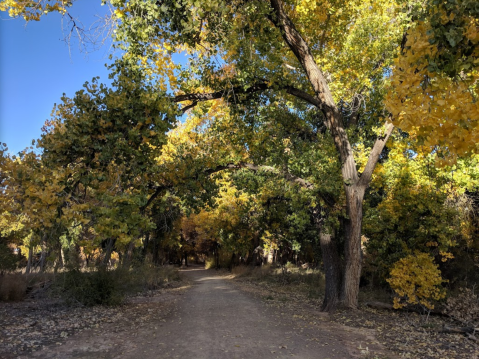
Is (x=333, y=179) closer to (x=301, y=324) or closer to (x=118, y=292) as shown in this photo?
(x=301, y=324)

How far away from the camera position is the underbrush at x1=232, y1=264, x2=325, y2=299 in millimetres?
14927

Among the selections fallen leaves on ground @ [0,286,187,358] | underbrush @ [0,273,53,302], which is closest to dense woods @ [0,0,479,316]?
fallen leaves on ground @ [0,286,187,358]

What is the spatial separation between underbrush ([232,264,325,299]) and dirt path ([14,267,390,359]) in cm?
636

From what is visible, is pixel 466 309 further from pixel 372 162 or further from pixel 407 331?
pixel 372 162

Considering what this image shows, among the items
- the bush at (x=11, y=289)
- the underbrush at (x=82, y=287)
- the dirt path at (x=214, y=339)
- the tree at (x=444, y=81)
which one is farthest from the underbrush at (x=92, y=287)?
the tree at (x=444, y=81)

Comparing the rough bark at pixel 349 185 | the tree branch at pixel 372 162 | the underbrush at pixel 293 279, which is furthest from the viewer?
the underbrush at pixel 293 279

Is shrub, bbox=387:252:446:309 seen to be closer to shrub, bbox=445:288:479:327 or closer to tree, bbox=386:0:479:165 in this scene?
shrub, bbox=445:288:479:327

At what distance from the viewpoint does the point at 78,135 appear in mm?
5965

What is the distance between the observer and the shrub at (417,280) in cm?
822

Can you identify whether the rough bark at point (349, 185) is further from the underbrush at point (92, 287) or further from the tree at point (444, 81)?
the underbrush at point (92, 287)

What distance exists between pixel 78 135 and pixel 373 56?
821 cm

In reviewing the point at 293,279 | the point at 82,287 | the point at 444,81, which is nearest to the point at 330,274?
the point at 82,287

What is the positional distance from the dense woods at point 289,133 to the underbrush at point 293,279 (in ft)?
11.2

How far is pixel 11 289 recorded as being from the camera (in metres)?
10.4
